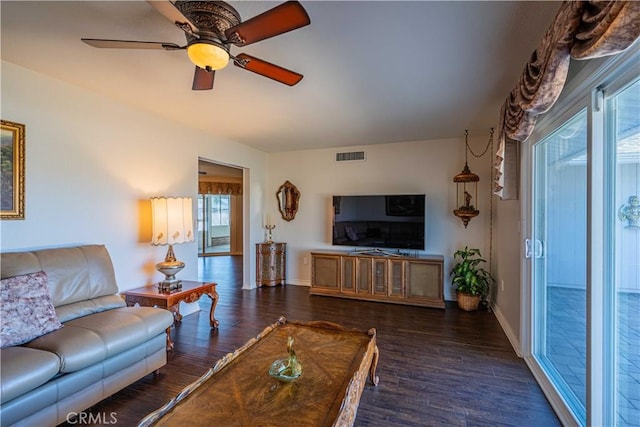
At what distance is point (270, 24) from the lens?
1.47 meters

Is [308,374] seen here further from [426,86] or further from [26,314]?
[426,86]

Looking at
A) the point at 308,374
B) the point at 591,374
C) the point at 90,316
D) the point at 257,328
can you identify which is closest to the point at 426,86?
the point at 591,374

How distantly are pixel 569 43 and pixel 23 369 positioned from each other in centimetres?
315

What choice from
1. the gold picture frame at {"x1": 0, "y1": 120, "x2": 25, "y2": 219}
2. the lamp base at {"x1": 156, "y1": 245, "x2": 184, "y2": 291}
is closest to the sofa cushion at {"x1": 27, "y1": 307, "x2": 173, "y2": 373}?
the lamp base at {"x1": 156, "y1": 245, "x2": 184, "y2": 291}

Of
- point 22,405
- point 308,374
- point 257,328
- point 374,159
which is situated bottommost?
point 257,328

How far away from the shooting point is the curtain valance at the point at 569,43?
1.02m

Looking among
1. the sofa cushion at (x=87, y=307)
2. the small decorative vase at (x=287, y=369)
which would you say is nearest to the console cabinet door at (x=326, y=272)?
the sofa cushion at (x=87, y=307)

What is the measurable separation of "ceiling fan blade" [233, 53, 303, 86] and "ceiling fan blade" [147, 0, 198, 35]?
0.31 metres

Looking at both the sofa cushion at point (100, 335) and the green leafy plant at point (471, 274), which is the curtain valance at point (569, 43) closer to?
the green leafy plant at point (471, 274)

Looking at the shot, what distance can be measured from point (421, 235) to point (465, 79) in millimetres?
2449

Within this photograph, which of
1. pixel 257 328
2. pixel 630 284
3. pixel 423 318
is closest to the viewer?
pixel 630 284

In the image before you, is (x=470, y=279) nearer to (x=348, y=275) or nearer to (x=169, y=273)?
(x=348, y=275)

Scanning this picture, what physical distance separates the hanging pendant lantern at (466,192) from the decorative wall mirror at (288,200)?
2762 millimetres

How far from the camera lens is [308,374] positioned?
5.30 feet
